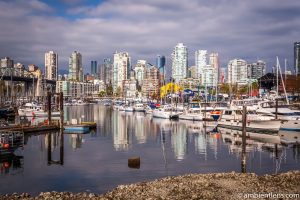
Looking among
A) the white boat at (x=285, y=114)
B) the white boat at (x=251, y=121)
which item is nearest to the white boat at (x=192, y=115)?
the white boat at (x=251, y=121)

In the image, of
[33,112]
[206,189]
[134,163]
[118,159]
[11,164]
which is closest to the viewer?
[206,189]

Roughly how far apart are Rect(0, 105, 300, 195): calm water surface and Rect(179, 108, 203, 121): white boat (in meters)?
32.2

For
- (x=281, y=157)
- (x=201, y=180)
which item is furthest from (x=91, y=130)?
(x=201, y=180)

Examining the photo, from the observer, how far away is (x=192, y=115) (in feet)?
324

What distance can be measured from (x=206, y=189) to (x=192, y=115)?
75100 millimetres

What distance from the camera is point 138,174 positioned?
34594 mm

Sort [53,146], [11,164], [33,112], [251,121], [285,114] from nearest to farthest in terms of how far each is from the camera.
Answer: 1. [11,164]
2. [53,146]
3. [251,121]
4. [285,114]
5. [33,112]

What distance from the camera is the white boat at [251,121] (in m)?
65.4

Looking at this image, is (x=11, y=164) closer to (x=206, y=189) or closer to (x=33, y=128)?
(x=206, y=189)

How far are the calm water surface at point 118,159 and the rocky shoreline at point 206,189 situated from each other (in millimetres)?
5200

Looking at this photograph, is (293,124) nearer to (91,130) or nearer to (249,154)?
(249,154)

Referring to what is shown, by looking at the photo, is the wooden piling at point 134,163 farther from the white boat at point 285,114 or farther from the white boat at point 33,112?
the white boat at point 33,112

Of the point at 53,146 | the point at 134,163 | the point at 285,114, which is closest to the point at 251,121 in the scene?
the point at 285,114

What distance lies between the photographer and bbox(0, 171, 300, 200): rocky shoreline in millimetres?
22516
